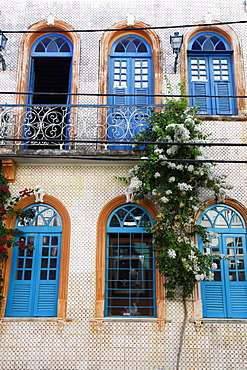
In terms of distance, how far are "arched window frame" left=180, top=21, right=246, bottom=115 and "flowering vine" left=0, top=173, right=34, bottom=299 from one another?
5240 millimetres

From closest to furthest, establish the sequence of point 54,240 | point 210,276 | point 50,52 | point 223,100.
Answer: point 210,276 → point 54,240 → point 223,100 → point 50,52

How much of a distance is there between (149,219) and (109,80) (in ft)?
13.2

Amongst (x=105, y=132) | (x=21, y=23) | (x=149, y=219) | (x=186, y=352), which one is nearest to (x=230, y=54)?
(x=105, y=132)

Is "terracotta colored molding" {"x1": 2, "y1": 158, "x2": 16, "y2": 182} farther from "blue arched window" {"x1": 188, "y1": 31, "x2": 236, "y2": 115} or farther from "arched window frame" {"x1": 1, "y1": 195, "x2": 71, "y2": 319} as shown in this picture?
"blue arched window" {"x1": 188, "y1": 31, "x2": 236, "y2": 115}

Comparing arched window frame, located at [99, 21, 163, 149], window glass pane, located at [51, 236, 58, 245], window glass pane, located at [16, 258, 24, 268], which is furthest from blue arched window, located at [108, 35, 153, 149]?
window glass pane, located at [16, 258, 24, 268]

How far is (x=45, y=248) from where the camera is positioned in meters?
8.52

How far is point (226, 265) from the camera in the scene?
8375mm

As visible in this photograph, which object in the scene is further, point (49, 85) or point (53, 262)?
point (49, 85)

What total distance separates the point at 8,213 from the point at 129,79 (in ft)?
15.7

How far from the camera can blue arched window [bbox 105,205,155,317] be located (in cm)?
822

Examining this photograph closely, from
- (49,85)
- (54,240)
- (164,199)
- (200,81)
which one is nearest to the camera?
(164,199)

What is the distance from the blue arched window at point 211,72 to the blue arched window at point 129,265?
3524mm

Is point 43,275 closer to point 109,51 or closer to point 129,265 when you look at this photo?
point 129,265

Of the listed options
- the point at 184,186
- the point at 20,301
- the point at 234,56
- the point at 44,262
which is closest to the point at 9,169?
the point at 44,262
